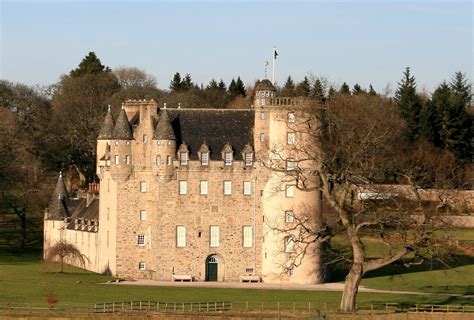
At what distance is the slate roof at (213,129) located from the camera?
8062cm

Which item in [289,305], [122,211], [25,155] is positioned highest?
[25,155]

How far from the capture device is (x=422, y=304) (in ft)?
221

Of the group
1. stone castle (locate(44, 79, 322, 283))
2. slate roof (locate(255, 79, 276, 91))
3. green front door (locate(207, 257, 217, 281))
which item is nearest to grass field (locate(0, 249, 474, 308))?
stone castle (locate(44, 79, 322, 283))

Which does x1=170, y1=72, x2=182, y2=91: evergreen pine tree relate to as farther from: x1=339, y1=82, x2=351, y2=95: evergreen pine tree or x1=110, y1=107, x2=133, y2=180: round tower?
x1=110, y1=107, x2=133, y2=180: round tower

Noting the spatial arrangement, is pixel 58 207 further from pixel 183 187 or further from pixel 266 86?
pixel 266 86

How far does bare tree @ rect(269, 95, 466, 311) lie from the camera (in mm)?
64188

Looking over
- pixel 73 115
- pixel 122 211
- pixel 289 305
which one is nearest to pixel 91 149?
pixel 73 115

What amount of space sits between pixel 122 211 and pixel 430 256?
2391 centimetres

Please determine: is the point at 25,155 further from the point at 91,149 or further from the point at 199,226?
the point at 199,226

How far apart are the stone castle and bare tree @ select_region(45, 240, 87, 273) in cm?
564

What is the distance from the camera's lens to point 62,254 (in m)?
86.4

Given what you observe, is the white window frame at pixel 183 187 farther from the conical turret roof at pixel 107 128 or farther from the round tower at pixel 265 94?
the conical turret roof at pixel 107 128

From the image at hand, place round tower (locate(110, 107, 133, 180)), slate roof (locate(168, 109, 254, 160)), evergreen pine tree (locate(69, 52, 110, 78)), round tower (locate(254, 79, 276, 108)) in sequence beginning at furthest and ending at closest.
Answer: evergreen pine tree (locate(69, 52, 110, 78))
round tower (locate(110, 107, 133, 180))
slate roof (locate(168, 109, 254, 160))
round tower (locate(254, 79, 276, 108))

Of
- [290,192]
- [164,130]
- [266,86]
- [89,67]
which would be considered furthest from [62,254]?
[89,67]
